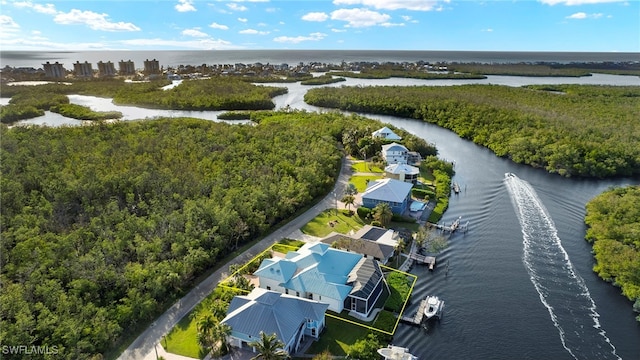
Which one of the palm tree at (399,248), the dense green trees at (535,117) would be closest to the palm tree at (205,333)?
the palm tree at (399,248)

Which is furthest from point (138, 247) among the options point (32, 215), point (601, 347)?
point (601, 347)

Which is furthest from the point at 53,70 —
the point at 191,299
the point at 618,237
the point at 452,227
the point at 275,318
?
the point at 618,237

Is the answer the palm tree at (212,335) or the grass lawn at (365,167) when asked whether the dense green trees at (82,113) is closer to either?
the grass lawn at (365,167)

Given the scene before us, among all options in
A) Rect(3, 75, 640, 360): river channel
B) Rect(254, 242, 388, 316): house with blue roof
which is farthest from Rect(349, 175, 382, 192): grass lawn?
Rect(254, 242, 388, 316): house with blue roof

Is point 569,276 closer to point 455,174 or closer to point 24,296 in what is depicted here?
point 455,174
